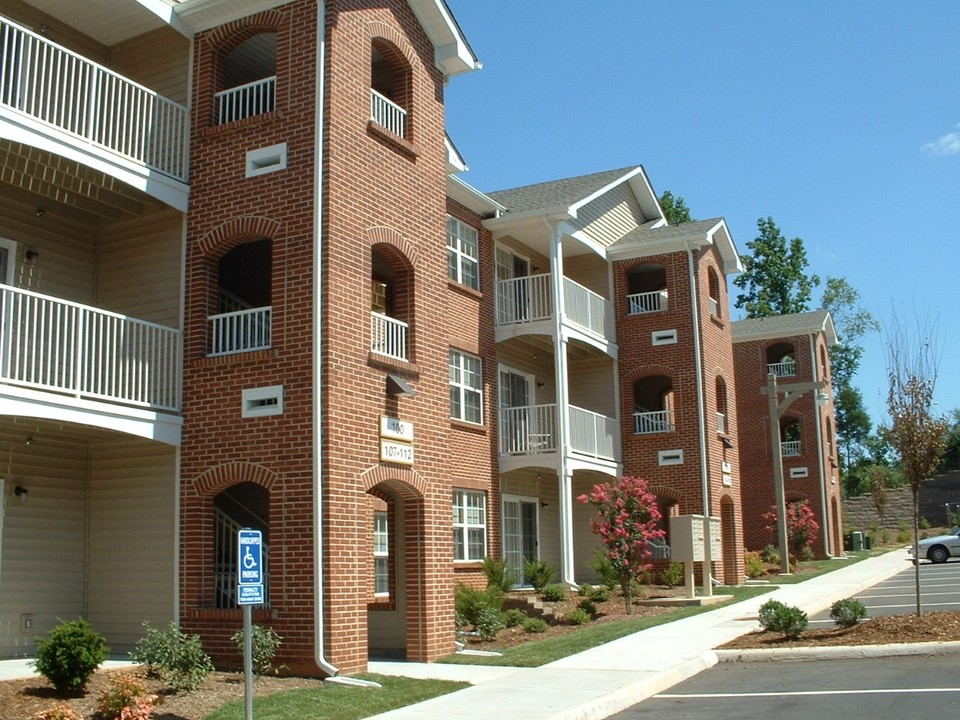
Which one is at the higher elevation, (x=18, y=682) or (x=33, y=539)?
(x=33, y=539)

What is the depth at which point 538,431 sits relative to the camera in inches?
1005

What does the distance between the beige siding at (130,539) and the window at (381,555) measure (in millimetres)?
3999

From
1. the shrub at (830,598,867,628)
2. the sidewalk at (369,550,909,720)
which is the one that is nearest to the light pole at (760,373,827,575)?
the sidewalk at (369,550,909,720)

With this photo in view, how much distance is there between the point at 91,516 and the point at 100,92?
20.3 ft

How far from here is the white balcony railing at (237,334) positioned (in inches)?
589

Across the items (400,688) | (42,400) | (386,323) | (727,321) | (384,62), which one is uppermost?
(384,62)

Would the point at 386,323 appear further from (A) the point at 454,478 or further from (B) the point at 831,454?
(B) the point at 831,454

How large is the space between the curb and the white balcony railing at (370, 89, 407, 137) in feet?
30.5

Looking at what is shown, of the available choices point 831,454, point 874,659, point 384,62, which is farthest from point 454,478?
point 831,454

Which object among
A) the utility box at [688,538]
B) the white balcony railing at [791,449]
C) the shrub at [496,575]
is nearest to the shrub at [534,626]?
the shrub at [496,575]

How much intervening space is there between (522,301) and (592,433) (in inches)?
152

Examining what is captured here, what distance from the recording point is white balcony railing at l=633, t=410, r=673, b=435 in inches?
1147

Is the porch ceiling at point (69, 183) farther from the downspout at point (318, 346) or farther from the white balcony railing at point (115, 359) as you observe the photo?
the downspout at point (318, 346)

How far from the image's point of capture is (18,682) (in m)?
11.8
